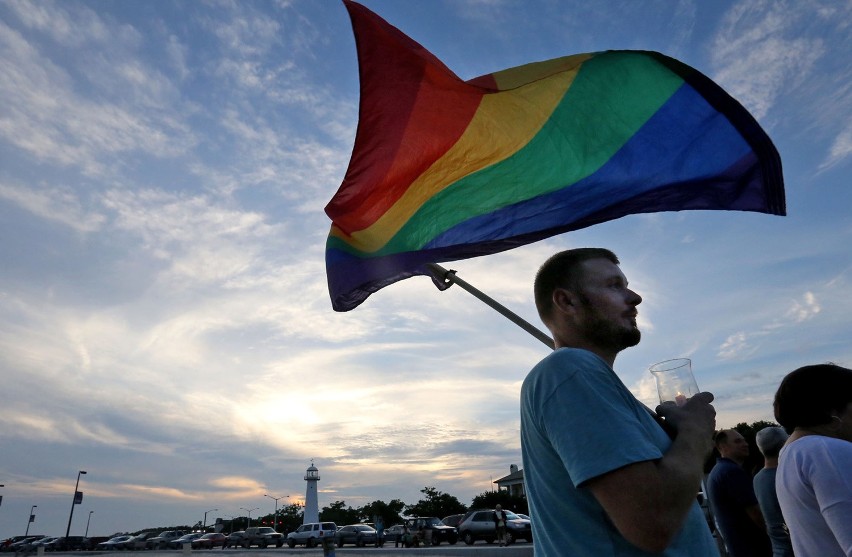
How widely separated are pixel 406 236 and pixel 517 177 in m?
0.82

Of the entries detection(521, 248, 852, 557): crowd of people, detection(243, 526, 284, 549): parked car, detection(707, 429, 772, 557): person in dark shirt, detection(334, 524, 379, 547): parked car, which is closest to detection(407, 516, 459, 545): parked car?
detection(334, 524, 379, 547): parked car

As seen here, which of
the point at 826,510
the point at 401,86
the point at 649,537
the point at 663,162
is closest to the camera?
the point at 649,537

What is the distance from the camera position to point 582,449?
163 cm

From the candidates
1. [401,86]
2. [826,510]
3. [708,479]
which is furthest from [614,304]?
[708,479]

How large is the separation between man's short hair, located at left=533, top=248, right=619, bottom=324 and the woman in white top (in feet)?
4.02

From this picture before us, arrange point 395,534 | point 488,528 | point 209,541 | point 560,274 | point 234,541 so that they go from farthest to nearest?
point 234,541 → point 209,541 → point 395,534 → point 488,528 → point 560,274

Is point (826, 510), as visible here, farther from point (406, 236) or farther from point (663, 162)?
point (406, 236)

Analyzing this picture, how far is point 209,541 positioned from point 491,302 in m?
50.3

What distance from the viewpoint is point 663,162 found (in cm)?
384

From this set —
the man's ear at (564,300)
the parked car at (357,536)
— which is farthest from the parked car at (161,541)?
the man's ear at (564,300)

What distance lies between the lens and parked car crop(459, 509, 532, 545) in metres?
26.5

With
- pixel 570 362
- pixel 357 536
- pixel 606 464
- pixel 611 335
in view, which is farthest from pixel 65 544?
pixel 606 464

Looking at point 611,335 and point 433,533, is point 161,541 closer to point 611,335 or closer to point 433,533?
point 433,533

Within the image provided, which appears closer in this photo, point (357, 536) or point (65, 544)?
point (357, 536)
